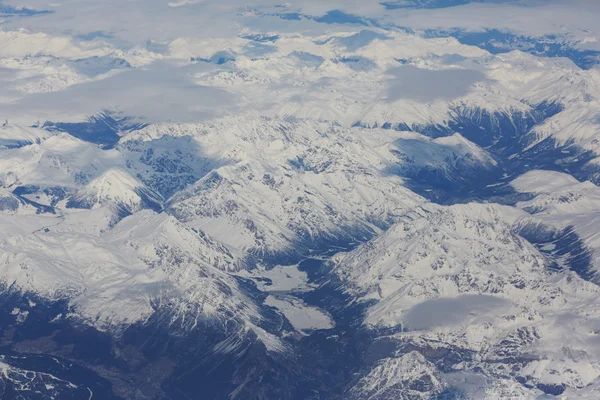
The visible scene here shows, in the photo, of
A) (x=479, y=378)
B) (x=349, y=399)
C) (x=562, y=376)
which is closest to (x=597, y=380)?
(x=562, y=376)

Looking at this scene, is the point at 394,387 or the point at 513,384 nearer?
the point at 513,384

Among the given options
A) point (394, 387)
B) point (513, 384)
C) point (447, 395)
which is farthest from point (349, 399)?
point (513, 384)

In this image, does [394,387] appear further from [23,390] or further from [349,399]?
[23,390]

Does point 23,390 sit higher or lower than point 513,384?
lower

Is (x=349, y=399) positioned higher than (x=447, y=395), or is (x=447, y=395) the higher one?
(x=447, y=395)

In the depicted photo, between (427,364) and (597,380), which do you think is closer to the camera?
(597,380)

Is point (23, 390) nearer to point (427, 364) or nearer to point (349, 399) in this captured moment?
point (349, 399)

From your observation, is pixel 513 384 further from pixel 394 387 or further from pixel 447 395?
pixel 394 387
